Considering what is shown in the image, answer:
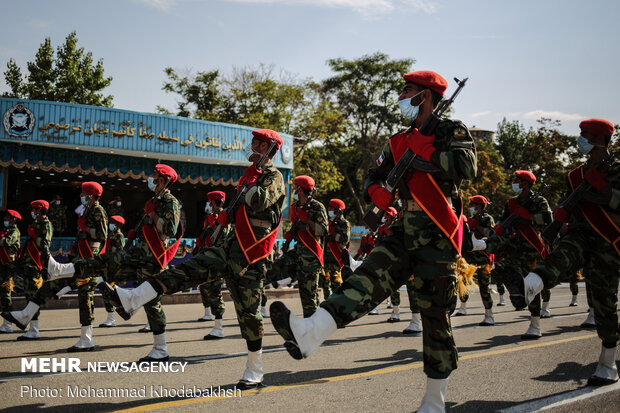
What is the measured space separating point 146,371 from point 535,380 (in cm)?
384

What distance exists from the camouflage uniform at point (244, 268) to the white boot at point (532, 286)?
92.8 inches

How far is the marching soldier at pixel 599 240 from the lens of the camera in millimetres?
5000

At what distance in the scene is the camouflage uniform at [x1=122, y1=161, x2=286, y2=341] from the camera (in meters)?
5.05

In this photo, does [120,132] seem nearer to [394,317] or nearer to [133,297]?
[394,317]

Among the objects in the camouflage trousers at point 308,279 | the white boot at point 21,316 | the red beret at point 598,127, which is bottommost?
the white boot at point 21,316

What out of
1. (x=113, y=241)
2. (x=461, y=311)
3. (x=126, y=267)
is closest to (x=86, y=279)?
(x=126, y=267)

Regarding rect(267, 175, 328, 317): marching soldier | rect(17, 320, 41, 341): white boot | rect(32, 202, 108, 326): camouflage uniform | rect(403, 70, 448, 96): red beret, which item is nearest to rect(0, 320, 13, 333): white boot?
rect(17, 320, 41, 341): white boot

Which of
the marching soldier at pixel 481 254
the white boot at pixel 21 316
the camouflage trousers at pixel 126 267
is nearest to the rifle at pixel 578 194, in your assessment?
the camouflage trousers at pixel 126 267

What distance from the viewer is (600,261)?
17.2 ft

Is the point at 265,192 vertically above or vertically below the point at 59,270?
above

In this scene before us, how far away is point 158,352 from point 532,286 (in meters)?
4.04

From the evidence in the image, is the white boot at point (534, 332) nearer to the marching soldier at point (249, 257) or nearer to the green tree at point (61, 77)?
the marching soldier at point (249, 257)

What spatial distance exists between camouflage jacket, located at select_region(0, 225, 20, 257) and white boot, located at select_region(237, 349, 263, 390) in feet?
24.2

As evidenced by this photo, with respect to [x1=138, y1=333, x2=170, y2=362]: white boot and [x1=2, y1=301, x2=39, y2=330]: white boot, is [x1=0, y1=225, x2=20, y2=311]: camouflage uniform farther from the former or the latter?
[x1=138, y1=333, x2=170, y2=362]: white boot
